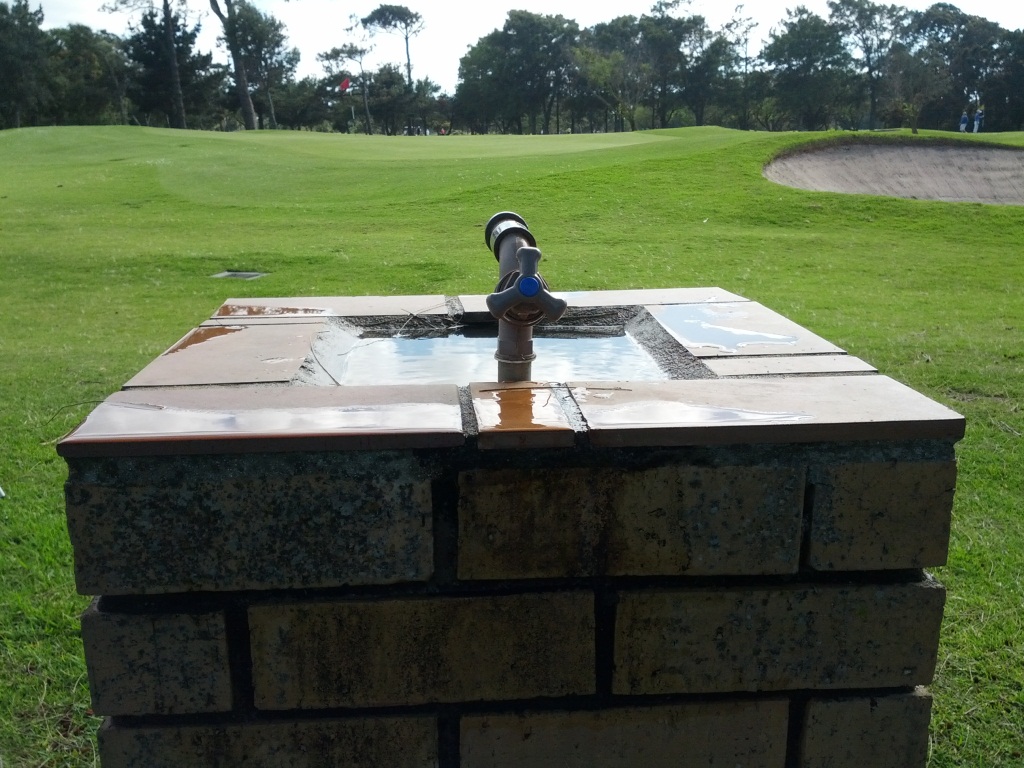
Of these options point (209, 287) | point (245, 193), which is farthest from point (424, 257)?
point (245, 193)

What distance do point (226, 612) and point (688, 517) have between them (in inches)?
29.3

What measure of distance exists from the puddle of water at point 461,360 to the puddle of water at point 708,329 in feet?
0.32

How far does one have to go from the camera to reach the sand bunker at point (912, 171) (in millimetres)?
16172

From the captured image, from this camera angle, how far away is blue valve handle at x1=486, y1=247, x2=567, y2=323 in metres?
1.71

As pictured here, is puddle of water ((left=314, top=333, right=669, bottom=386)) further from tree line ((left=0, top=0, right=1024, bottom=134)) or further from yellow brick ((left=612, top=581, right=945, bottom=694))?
tree line ((left=0, top=0, right=1024, bottom=134))

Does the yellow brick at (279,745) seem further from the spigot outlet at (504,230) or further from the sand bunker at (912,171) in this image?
the sand bunker at (912,171)

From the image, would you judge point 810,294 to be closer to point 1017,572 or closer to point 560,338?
point 1017,572

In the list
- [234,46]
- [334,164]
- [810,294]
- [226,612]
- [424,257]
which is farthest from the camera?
[234,46]

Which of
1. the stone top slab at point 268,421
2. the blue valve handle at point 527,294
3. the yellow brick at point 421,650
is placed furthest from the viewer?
the blue valve handle at point 527,294

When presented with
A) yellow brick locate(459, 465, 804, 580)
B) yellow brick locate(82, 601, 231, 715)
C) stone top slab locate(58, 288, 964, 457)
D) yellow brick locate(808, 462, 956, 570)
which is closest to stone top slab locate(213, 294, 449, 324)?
stone top slab locate(58, 288, 964, 457)

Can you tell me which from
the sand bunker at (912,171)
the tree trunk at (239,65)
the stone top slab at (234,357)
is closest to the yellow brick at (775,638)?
the stone top slab at (234,357)

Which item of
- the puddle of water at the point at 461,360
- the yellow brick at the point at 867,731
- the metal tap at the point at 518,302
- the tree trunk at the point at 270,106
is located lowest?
the yellow brick at the point at 867,731

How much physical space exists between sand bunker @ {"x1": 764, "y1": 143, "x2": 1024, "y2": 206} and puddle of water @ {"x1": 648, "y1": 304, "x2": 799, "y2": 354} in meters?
14.1

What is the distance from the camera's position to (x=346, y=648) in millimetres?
1476
